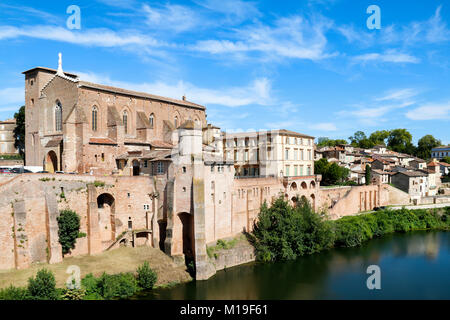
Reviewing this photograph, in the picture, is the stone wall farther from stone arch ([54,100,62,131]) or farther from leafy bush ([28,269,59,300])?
stone arch ([54,100,62,131])

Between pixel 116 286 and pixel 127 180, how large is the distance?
9.32 m

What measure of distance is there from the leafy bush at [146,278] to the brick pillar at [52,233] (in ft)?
18.2

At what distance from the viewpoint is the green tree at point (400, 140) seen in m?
102

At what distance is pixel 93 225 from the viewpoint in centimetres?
2702

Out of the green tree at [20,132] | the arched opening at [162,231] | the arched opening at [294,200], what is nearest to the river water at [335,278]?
the arched opening at [162,231]

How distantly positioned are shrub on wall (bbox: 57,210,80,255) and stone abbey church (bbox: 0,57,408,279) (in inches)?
22.4

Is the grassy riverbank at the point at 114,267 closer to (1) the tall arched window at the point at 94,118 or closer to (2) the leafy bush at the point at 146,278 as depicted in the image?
(2) the leafy bush at the point at 146,278

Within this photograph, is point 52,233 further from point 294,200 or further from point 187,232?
point 294,200

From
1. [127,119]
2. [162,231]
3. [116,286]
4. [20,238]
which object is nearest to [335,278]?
[162,231]

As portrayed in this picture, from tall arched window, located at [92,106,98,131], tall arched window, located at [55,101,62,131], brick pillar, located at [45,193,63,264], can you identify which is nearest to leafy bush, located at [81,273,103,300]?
brick pillar, located at [45,193,63,264]

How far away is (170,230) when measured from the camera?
1142 inches

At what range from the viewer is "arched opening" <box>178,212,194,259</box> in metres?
29.5

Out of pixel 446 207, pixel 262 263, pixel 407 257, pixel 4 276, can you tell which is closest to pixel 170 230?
pixel 262 263

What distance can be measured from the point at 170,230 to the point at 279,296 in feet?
32.8
